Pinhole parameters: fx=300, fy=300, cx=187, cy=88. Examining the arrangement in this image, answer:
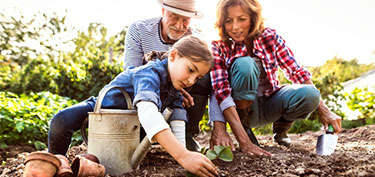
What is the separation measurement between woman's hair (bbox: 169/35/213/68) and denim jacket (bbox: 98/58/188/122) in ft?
0.55

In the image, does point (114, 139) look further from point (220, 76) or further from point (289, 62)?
point (289, 62)

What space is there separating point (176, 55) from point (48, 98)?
304cm

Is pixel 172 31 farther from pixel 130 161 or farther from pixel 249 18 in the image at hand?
pixel 130 161

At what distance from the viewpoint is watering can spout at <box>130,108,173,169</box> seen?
167 cm

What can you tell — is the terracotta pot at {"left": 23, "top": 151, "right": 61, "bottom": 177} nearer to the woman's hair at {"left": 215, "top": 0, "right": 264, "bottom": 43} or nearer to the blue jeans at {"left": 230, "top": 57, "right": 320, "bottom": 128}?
the blue jeans at {"left": 230, "top": 57, "right": 320, "bottom": 128}

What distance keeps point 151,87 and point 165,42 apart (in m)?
0.93

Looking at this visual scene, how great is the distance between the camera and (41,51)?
10195 mm

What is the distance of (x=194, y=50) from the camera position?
181 centimetres

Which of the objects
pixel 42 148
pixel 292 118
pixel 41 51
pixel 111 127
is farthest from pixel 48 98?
pixel 41 51

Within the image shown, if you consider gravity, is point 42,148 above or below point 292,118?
below

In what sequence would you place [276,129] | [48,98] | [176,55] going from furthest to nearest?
[48,98] < [276,129] < [176,55]

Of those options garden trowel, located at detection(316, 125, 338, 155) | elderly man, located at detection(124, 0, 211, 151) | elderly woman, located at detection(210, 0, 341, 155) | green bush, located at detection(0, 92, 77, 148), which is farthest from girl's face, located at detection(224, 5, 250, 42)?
green bush, located at detection(0, 92, 77, 148)

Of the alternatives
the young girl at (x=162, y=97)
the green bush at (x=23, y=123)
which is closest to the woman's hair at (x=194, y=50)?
the young girl at (x=162, y=97)

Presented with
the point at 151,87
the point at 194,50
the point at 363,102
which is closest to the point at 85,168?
the point at 151,87
